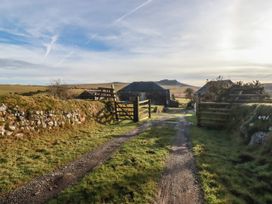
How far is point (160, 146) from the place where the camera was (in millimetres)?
10938

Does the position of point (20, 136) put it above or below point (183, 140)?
above

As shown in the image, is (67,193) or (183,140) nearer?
(67,193)

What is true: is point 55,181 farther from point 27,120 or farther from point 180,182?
point 27,120

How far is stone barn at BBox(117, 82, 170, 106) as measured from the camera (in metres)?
52.3

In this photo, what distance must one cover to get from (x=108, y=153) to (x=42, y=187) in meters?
3.46

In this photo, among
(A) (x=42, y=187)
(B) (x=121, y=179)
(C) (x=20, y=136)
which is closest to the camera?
(A) (x=42, y=187)

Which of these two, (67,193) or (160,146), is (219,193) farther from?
(160,146)

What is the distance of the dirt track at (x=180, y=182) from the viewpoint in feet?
19.8

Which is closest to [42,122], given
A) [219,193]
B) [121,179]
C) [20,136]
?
Result: [20,136]

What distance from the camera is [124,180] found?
22.5 feet

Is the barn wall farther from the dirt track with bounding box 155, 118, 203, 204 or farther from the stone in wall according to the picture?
the dirt track with bounding box 155, 118, 203, 204

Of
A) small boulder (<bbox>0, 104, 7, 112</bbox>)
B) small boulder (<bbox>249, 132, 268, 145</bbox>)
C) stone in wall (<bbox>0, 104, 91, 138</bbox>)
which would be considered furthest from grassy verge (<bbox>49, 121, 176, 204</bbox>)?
small boulder (<bbox>0, 104, 7, 112</bbox>)

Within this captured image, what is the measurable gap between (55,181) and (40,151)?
326 cm

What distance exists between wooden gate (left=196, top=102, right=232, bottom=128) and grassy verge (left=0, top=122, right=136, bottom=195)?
6.91m
